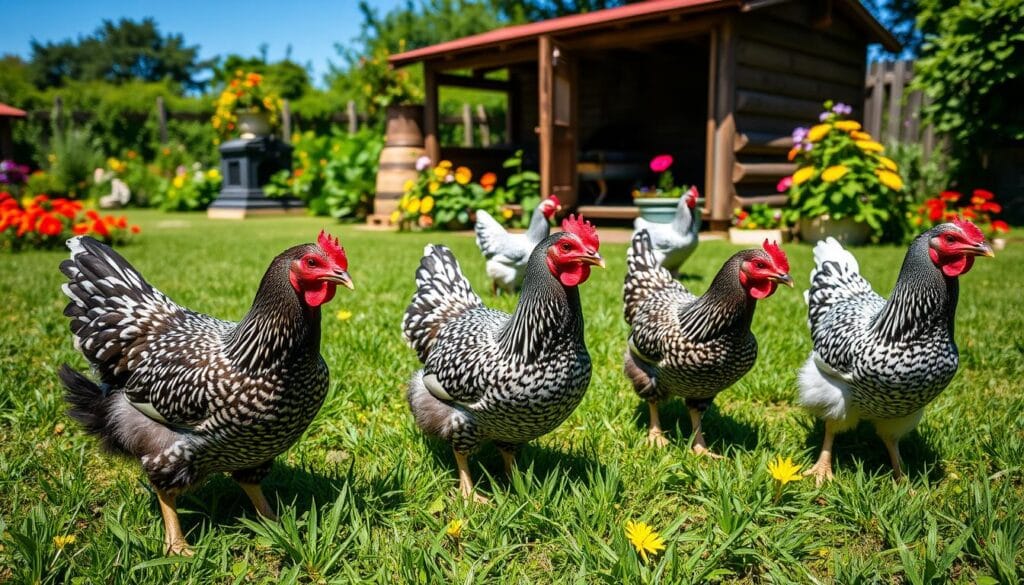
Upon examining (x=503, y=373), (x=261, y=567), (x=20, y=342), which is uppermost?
(x=503, y=373)

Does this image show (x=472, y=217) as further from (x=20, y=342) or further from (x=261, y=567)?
(x=261, y=567)

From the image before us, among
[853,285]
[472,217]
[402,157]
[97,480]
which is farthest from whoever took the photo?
[402,157]

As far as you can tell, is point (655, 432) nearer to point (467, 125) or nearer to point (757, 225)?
point (757, 225)

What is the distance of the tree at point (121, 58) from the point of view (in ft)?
151

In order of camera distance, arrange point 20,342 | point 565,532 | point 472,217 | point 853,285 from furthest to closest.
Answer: point 472,217 < point 20,342 < point 853,285 < point 565,532

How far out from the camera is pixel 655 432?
3.02 metres

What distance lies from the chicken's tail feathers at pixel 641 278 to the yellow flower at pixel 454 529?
1.66m

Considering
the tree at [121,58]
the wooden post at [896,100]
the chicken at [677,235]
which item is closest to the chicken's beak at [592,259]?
the chicken at [677,235]

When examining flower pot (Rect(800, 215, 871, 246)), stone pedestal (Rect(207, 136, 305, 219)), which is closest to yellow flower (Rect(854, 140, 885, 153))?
flower pot (Rect(800, 215, 871, 246))

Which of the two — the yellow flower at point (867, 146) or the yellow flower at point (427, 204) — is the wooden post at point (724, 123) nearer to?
the yellow flower at point (867, 146)

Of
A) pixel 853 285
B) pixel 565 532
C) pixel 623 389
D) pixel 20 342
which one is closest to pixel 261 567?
pixel 565 532

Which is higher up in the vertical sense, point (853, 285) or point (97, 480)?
point (853, 285)

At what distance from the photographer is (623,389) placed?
139 inches

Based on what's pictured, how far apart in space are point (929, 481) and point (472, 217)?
9.35 meters
